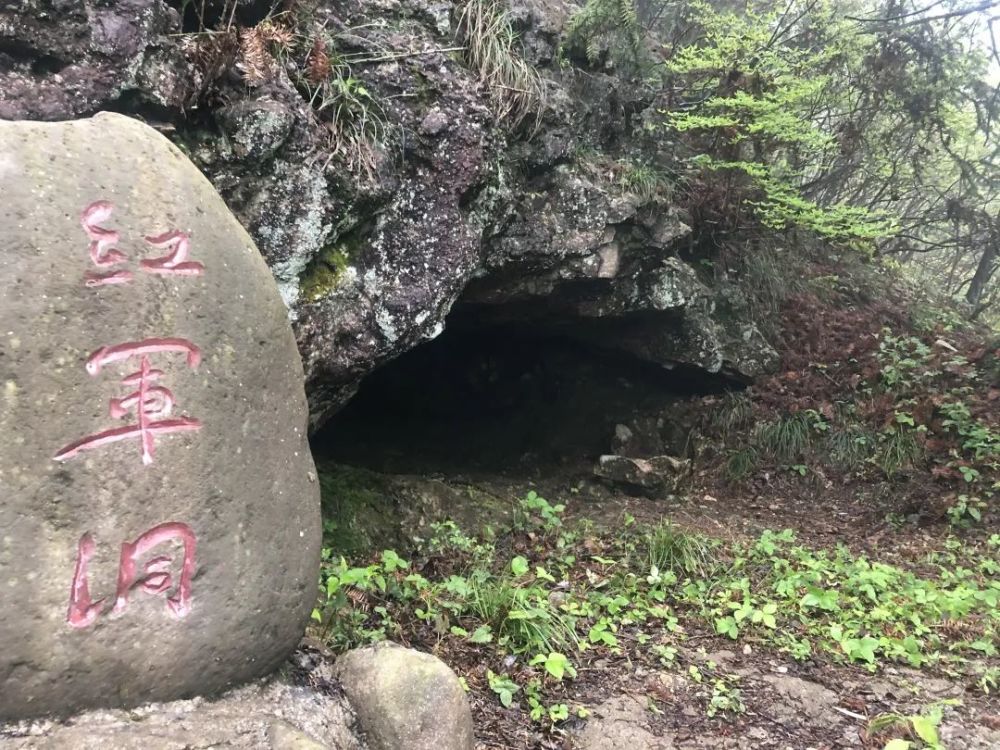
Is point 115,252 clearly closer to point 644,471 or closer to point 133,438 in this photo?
point 133,438

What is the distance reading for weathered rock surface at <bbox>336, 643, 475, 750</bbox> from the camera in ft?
8.37

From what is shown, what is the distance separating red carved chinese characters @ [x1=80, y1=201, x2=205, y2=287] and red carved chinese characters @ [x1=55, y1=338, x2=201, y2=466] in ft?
0.74

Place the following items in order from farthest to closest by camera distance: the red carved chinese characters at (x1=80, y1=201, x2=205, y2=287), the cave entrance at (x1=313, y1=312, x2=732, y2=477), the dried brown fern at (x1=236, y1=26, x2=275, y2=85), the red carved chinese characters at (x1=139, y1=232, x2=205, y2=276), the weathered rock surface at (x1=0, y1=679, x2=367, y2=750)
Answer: the cave entrance at (x1=313, y1=312, x2=732, y2=477)
the dried brown fern at (x1=236, y1=26, x2=275, y2=85)
the red carved chinese characters at (x1=139, y1=232, x2=205, y2=276)
the red carved chinese characters at (x1=80, y1=201, x2=205, y2=287)
the weathered rock surface at (x1=0, y1=679, x2=367, y2=750)

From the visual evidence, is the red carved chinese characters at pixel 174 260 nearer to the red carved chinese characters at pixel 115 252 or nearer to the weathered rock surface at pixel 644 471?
the red carved chinese characters at pixel 115 252

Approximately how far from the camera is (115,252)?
2299 mm

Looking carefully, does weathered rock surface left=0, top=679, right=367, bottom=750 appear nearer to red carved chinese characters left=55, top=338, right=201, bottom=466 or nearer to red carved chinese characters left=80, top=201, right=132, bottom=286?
red carved chinese characters left=55, top=338, right=201, bottom=466

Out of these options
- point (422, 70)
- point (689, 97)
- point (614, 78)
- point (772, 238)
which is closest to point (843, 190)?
point (772, 238)

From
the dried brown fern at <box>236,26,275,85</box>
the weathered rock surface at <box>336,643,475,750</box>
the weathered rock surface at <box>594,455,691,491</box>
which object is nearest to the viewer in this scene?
the weathered rock surface at <box>336,643,475,750</box>

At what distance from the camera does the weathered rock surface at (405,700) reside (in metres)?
2.55

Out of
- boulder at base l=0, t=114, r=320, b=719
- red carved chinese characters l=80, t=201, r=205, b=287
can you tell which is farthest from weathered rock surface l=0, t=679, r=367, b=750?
red carved chinese characters l=80, t=201, r=205, b=287

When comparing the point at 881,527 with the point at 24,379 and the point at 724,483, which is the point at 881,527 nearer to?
the point at 724,483

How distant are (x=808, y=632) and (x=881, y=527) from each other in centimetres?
263

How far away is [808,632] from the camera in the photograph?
4.35 meters

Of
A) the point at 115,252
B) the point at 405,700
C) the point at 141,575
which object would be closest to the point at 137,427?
the point at 141,575
